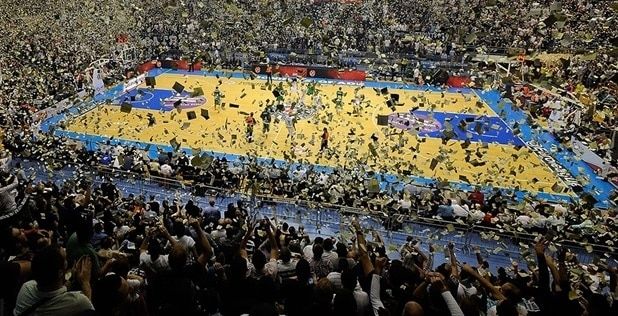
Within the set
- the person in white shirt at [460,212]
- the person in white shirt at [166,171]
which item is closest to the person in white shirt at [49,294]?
the person in white shirt at [460,212]

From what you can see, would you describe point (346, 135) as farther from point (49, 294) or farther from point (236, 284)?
point (49, 294)

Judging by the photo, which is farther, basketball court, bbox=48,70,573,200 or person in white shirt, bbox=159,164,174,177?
basketball court, bbox=48,70,573,200

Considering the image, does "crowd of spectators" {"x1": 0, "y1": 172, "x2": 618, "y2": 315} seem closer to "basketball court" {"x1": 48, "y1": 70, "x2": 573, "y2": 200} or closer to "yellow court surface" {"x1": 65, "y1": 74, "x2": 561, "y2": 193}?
"basketball court" {"x1": 48, "y1": 70, "x2": 573, "y2": 200}

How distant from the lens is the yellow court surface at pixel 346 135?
1435cm

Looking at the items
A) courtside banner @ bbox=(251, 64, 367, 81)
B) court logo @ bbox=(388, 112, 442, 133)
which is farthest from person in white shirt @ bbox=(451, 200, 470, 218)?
courtside banner @ bbox=(251, 64, 367, 81)

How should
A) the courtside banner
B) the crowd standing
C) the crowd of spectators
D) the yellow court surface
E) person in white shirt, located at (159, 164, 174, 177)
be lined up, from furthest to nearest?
1. the courtside banner
2. the yellow court surface
3. person in white shirt, located at (159, 164, 174, 177)
4. the crowd standing
5. the crowd of spectators

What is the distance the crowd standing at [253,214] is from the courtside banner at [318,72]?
2.44ft

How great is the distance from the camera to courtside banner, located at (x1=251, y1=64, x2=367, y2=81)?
82.0 feet

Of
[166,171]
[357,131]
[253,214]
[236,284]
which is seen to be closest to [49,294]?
[236,284]

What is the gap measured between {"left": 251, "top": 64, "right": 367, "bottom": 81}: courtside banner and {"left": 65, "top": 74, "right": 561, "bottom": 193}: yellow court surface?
5.83ft

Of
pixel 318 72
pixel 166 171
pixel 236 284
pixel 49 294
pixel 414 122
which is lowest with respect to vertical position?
pixel 414 122

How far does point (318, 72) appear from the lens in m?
25.3

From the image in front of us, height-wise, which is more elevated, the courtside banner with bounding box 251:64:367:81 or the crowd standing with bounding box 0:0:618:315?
the crowd standing with bounding box 0:0:618:315

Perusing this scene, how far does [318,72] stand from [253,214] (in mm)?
15833
